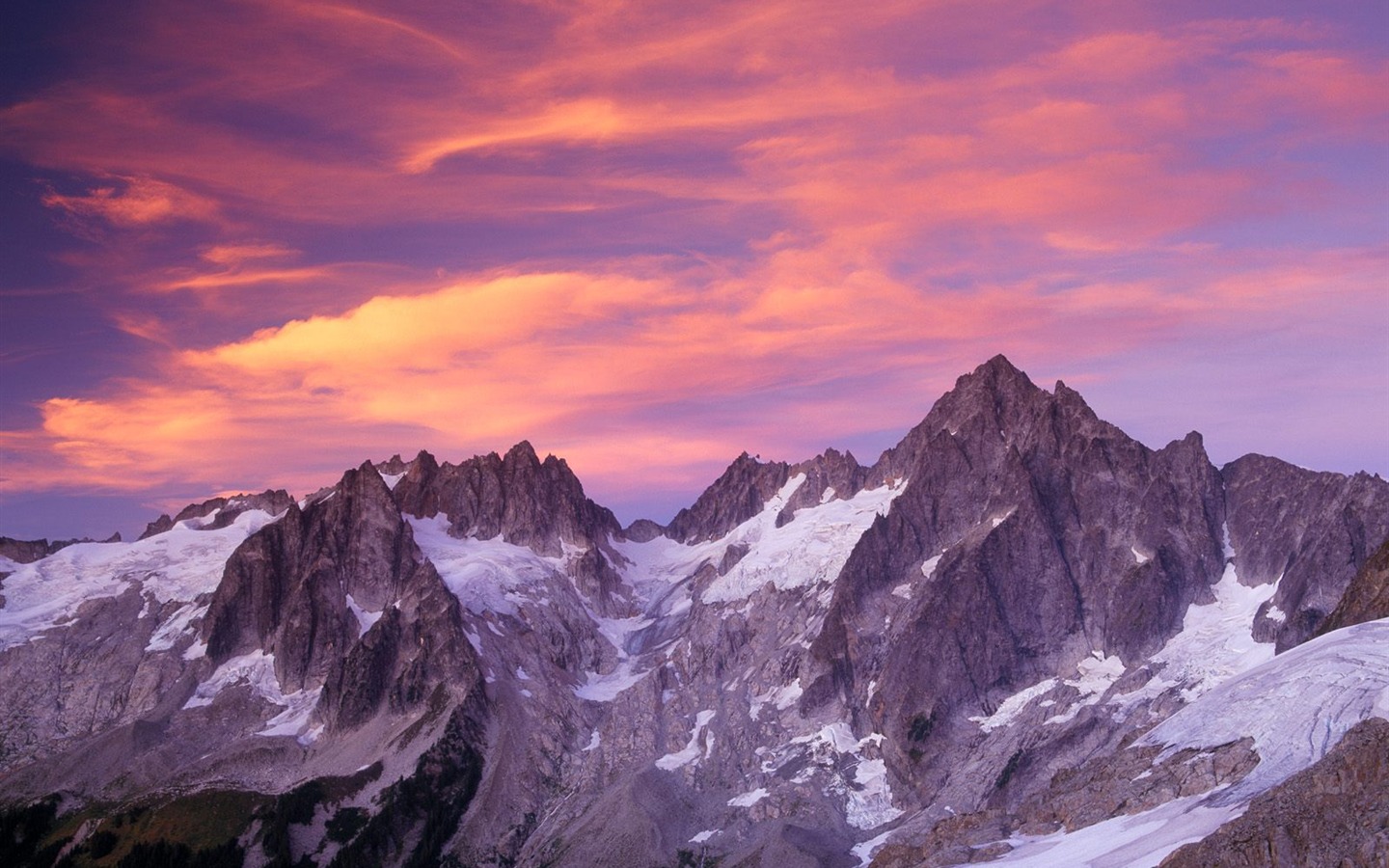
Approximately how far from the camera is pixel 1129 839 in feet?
416

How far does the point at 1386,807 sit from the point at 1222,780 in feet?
137

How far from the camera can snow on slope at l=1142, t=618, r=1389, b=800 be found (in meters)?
131

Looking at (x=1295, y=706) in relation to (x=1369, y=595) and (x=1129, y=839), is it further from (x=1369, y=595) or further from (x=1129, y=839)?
(x=1369, y=595)

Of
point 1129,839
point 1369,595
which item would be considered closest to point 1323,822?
point 1129,839

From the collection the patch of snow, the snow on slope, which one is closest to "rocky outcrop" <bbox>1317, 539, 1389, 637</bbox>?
the snow on slope

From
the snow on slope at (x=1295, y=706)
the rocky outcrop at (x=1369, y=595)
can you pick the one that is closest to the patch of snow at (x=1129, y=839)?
the snow on slope at (x=1295, y=706)

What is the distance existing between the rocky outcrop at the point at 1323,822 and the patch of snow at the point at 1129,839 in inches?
466

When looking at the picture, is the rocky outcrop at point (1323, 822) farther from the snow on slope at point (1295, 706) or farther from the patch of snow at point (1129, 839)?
the snow on slope at point (1295, 706)

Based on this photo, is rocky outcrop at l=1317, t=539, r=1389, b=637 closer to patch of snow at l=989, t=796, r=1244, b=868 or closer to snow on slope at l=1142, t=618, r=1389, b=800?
snow on slope at l=1142, t=618, r=1389, b=800

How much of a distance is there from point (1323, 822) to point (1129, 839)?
112ft

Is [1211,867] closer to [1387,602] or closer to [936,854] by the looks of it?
[936,854]

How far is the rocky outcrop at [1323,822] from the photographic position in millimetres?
90688

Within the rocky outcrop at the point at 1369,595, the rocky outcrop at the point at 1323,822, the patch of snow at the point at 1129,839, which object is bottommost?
the patch of snow at the point at 1129,839

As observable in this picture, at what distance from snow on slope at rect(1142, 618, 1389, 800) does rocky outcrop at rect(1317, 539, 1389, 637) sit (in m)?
7.23
